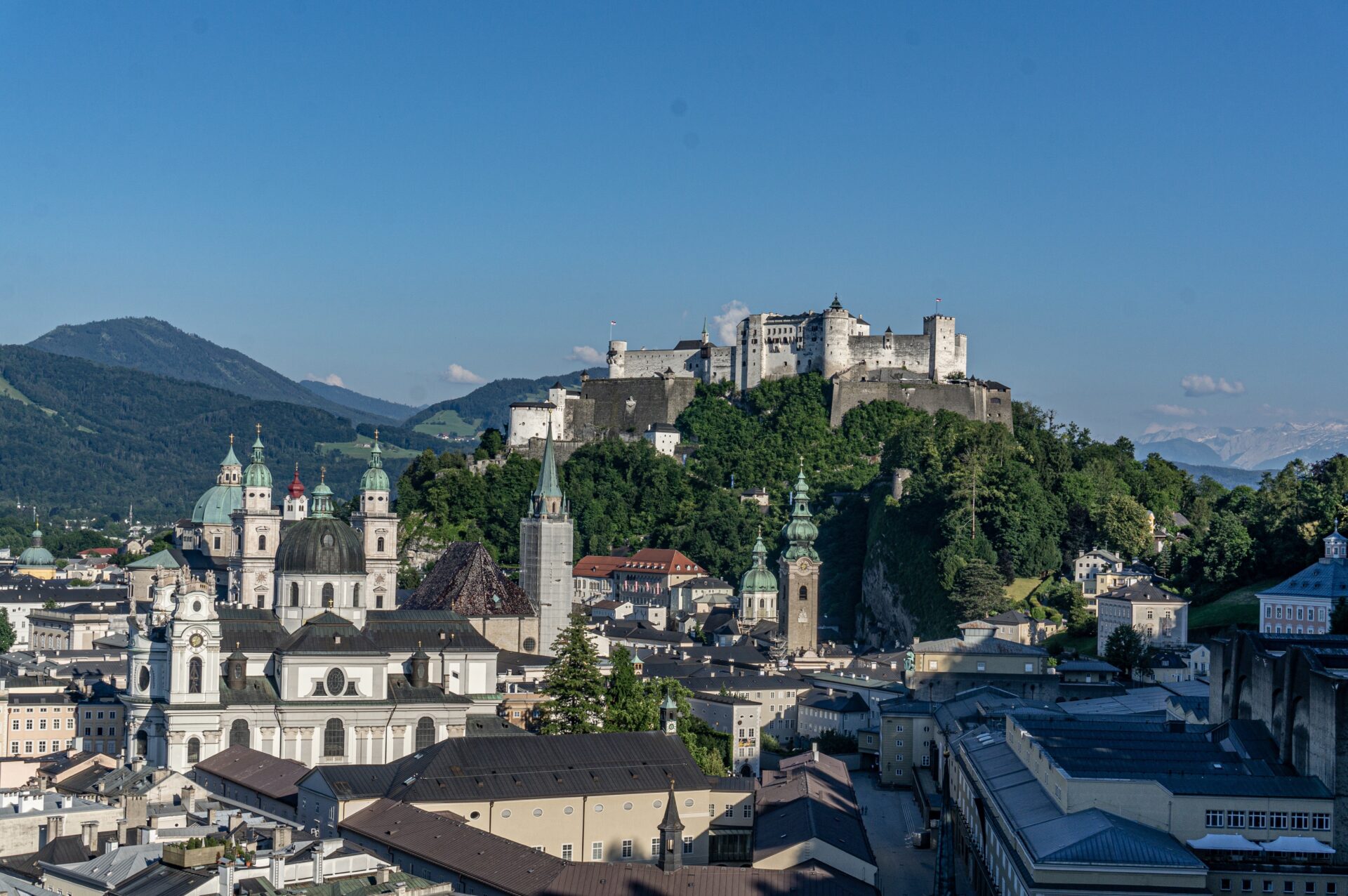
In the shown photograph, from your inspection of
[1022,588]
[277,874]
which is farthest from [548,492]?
[277,874]

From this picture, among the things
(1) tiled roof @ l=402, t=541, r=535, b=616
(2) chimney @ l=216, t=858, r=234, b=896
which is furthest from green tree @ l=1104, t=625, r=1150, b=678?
(2) chimney @ l=216, t=858, r=234, b=896

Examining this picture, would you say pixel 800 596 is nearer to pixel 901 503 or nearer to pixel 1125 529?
pixel 901 503

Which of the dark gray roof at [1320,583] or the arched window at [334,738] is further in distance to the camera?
the dark gray roof at [1320,583]

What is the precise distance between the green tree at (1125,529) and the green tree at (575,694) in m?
38.5

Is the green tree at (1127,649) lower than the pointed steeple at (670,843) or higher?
higher

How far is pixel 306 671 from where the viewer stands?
6469 cm

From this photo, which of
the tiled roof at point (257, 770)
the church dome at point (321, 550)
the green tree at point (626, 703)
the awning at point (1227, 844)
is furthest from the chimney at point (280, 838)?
the church dome at point (321, 550)

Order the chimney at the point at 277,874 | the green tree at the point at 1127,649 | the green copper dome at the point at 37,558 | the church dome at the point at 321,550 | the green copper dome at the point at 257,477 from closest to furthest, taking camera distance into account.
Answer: the chimney at the point at 277,874
the church dome at the point at 321,550
the green tree at the point at 1127,649
the green copper dome at the point at 257,477
the green copper dome at the point at 37,558

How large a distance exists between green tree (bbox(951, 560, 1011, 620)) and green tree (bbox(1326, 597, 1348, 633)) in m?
21.0

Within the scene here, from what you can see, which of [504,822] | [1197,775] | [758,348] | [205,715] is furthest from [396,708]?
[758,348]

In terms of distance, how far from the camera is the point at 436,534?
379 ft

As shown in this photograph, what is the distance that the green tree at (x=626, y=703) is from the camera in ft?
211

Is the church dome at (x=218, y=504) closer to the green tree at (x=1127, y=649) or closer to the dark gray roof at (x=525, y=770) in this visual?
the green tree at (x=1127, y=649)

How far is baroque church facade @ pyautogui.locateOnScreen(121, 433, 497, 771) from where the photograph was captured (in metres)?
62.6
